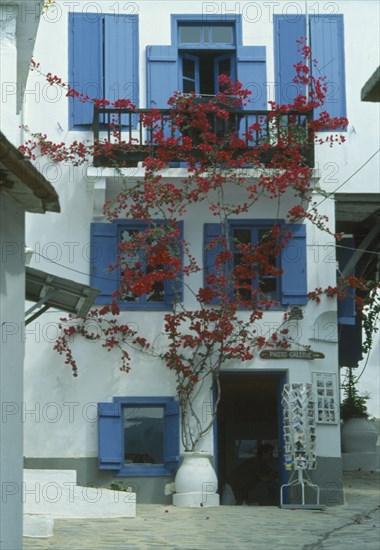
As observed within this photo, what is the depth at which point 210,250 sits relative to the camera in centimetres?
2073

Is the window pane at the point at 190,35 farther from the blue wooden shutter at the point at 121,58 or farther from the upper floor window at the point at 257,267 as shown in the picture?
the upper floor window at the point at 257,267

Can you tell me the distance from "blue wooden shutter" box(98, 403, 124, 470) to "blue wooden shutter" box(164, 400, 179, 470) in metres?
0.66

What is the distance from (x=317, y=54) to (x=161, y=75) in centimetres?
243

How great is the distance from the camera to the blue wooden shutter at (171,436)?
2017 centimetres

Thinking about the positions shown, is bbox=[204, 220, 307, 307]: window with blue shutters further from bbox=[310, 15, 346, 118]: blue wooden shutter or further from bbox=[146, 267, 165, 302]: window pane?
bbox=[310, 15, 346, 118]: blue wooden shutter

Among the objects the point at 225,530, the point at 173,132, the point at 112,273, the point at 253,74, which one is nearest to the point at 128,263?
the point at 112,273

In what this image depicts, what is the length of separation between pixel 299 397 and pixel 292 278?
1.97m

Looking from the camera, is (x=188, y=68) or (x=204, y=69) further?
(x=204, y=69)

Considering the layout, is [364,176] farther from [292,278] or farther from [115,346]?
[115,346]

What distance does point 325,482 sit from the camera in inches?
803

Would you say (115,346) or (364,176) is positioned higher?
(364,176)

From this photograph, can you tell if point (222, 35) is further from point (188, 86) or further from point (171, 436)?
point (171, 436)

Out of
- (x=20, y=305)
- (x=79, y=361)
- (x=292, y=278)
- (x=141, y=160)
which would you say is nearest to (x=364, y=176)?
(x=292, y=278)

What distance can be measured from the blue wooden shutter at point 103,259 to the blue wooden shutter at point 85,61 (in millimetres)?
1690
